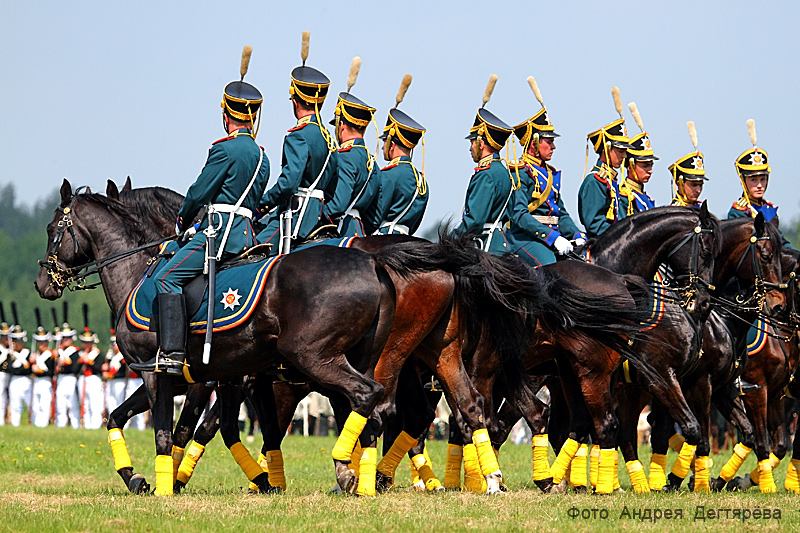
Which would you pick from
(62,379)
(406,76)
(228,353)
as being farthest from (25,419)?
(228,353)

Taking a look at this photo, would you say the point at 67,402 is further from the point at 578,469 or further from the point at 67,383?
the point at 578,469

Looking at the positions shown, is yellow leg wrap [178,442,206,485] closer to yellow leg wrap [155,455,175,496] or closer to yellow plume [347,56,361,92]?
yellow leg wrap [155,455,175,496]

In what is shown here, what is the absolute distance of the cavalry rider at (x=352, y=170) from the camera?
10.7 meters

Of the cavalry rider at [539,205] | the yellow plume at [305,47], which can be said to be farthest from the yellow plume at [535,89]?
the yellow plume at [305,47]

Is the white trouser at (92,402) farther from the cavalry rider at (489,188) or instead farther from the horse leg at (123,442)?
the cavalry rider at (489,188)

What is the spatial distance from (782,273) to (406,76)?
4.44 metres

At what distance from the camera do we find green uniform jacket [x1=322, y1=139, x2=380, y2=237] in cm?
1066

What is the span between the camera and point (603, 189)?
12523 millimetres

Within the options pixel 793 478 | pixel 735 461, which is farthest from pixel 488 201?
pixel 793 478

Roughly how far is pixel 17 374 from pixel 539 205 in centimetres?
1752

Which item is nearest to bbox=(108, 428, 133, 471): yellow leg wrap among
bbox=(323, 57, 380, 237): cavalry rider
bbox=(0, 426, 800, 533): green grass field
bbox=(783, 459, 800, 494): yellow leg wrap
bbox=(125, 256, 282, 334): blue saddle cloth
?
bbox=(0, 426, 800, 533): green grass field

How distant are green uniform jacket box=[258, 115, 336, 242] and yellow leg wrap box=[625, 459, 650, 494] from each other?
354 cm

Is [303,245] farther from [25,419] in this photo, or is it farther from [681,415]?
[25,419]

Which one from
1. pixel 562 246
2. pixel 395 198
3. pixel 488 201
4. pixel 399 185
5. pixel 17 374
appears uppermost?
pixel 399 185
